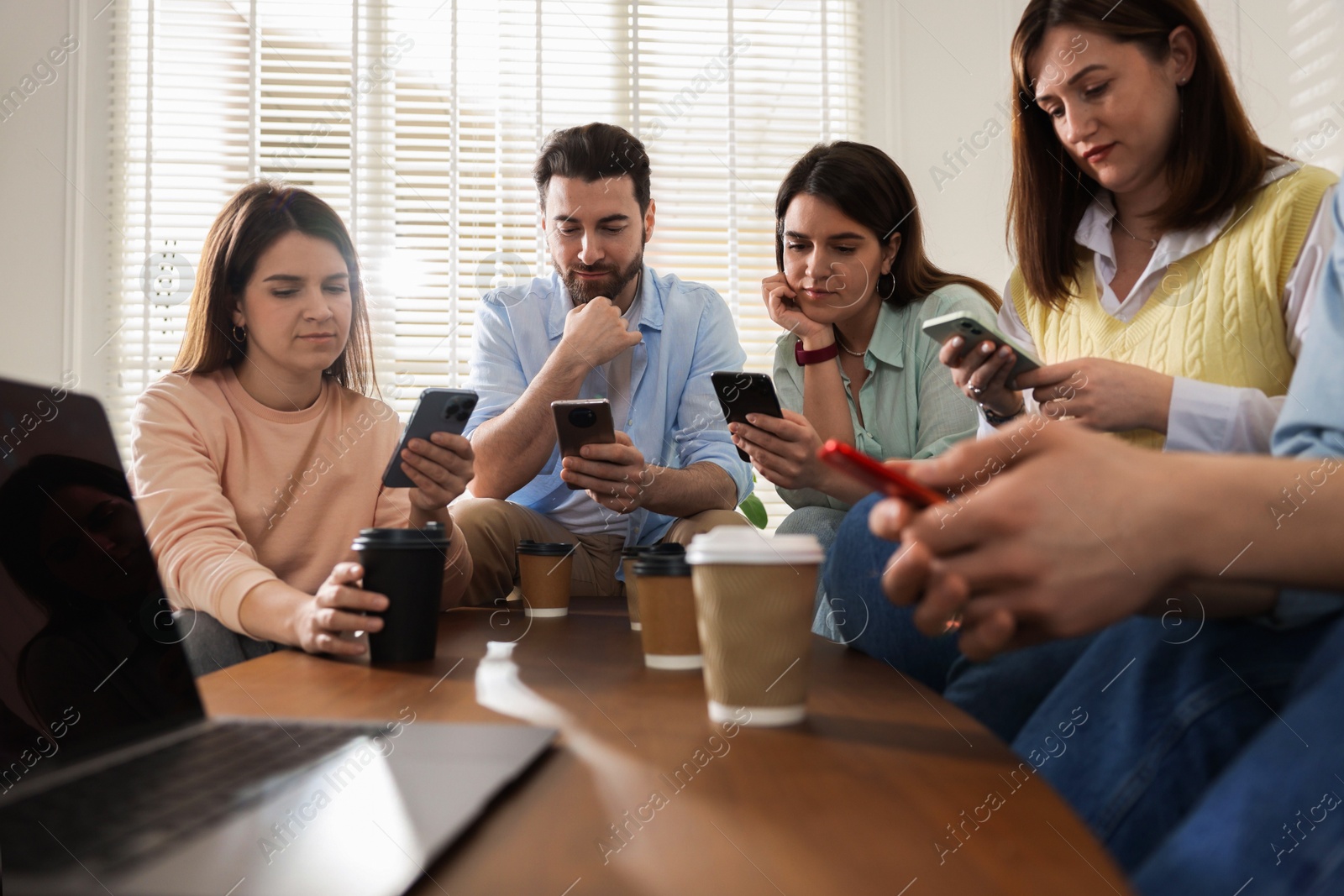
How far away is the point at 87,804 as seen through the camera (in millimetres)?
438

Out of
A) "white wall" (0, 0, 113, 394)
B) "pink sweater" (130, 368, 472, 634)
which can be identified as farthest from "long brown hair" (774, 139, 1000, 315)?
"white wall" (0, 0, 113, 394)

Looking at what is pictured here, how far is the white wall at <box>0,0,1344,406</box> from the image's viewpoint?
2.81 metres

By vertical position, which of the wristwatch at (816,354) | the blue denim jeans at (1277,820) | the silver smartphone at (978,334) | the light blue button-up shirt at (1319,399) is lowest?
the blue denim jeans at (1277,820)

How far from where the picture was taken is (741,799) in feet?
1.60

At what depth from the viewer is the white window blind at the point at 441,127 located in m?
3.01

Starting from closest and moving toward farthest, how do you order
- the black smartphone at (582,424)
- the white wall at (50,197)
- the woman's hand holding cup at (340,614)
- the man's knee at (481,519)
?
the woman's hand holding cup at (340,614) → the black smartphone at (582,424) → the man's knee at (481,519) → the white wall at (50,197)

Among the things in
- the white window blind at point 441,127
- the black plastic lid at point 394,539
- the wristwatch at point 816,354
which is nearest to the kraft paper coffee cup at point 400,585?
the black plastic lid at point 394,539

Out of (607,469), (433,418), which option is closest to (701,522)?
(607,469)

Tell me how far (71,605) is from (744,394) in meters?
1.12

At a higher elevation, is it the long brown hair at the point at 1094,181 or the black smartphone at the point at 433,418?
the long brown hair at the point at 1094,181

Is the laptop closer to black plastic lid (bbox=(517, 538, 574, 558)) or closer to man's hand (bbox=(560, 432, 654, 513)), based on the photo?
black plastic lid (bbox=(517, 538, 574, 558))

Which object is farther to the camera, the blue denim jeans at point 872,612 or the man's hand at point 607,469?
the man's hand at point 607,469

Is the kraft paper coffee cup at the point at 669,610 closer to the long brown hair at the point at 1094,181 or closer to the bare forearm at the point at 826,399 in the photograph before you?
the long brown hair at the point at 1094,181

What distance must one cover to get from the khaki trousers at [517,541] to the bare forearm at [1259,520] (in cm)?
125
